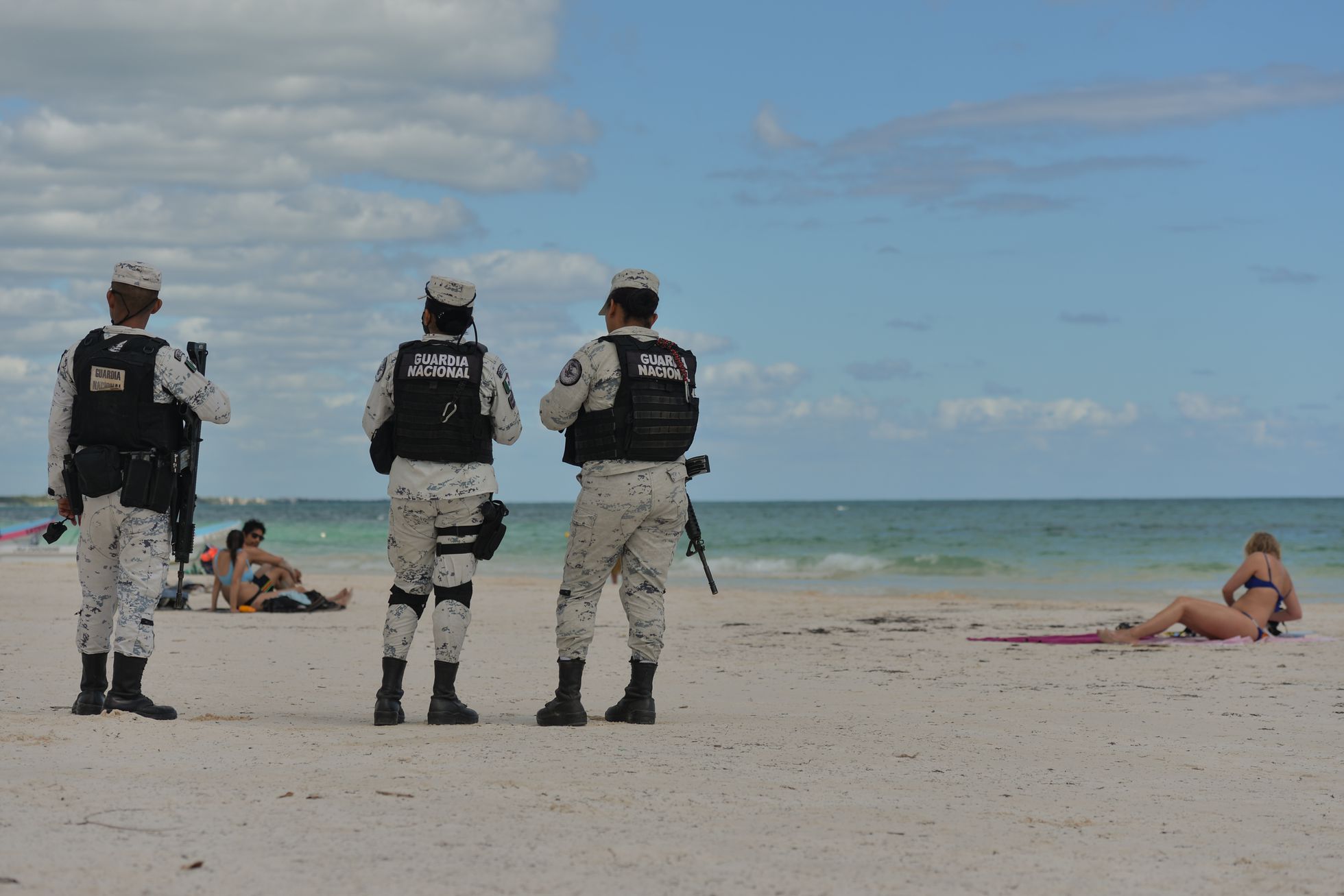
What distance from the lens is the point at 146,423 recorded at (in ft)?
18.4

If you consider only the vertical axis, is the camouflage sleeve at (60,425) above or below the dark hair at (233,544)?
above

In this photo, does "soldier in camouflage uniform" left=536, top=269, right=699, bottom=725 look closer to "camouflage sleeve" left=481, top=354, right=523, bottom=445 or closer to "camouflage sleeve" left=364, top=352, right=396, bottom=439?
"camouflage sleeve" left=481, top=354, right=523, bottom=445

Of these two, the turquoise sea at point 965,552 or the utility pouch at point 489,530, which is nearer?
the utility pouch at point 489,530

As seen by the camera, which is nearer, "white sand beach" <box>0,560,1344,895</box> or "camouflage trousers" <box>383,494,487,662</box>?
"white sand beach" <box>0,560,1344,895</box>

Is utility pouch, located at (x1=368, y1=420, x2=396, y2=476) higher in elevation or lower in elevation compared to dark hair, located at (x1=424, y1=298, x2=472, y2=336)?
lower

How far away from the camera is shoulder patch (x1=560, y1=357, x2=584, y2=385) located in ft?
18.8

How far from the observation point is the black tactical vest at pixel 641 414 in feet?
19.0

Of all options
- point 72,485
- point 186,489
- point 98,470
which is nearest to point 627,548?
point 186,489

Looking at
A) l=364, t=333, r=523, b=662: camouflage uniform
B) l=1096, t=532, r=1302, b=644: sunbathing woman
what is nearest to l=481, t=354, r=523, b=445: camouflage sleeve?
l=364, t=333, r=523, b=662: camouflage uniform

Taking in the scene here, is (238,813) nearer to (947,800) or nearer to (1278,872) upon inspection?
(947,800)

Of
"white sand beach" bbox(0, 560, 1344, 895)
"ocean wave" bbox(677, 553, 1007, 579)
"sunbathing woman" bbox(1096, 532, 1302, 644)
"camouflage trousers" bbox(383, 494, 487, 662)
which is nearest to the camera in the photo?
"white sand beach" bbox(0, 560, 1344, 895)

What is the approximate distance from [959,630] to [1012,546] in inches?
1096

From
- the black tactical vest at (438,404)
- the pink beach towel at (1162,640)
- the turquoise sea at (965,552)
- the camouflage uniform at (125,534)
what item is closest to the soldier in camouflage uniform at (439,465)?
the black tactical vest at (438,404)

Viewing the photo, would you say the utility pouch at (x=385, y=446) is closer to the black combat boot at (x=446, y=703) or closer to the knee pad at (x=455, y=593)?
the knee pad at (x=455, y=593)
